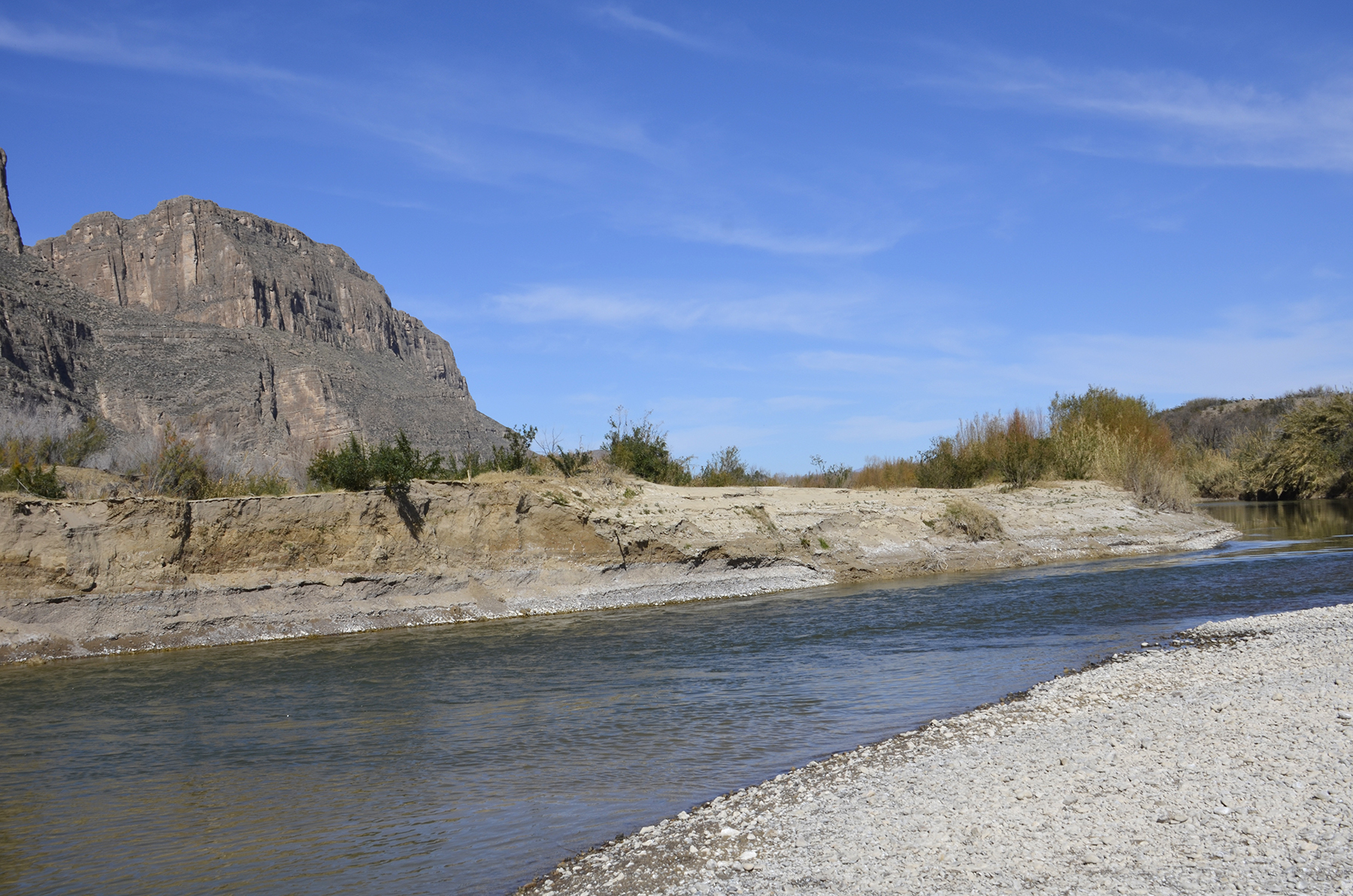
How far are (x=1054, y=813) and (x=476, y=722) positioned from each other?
17.8 feet

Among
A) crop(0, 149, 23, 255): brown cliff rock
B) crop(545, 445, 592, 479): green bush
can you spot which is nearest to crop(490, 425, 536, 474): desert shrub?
crop(545, 445, 592, 479): green bush

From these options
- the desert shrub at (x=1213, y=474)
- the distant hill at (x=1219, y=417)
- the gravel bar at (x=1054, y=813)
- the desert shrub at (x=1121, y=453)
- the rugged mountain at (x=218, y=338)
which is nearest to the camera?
the gravel bar at (x=1054, y=813)

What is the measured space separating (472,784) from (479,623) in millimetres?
9332

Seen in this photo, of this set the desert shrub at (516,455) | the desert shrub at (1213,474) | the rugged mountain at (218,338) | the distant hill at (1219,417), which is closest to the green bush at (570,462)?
the desert shrub at (516,455)

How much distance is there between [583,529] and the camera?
17.9 metres

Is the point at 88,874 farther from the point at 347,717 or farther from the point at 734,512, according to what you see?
the point at 734,512

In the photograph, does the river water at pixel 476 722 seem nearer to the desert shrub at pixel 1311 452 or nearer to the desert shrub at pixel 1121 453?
the desert shrub at pixel 1121 453

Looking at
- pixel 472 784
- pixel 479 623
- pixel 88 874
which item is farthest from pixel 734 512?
pixel 88 874

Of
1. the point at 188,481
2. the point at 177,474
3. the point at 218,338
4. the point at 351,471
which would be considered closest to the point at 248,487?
the point at 188,481

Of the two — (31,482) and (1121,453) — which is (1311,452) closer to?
(1121,453)

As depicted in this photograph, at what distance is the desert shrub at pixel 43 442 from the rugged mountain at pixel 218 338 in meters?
12.6

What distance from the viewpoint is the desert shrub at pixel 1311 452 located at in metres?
37.8

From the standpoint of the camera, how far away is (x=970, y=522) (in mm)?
21672

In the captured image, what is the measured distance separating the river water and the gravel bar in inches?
26.4
